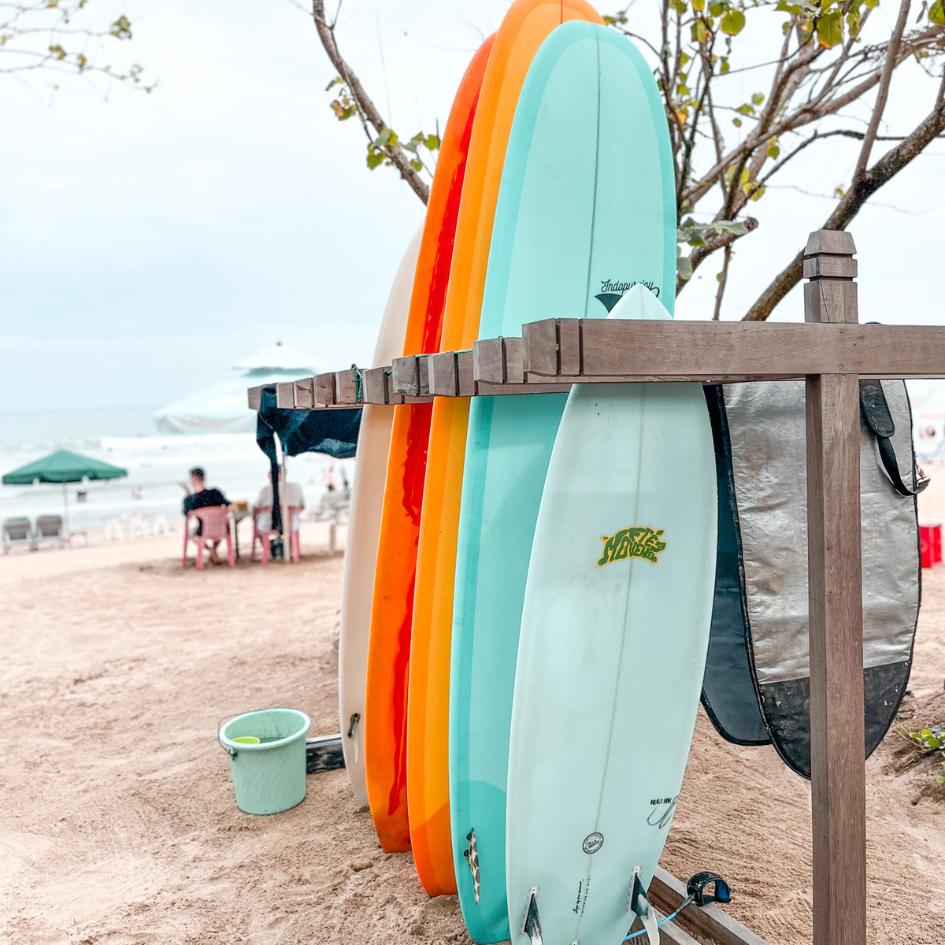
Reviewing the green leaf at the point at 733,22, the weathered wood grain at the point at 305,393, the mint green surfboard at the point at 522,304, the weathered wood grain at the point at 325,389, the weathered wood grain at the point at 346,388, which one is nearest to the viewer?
the mint green surfboard at the point at 522,304

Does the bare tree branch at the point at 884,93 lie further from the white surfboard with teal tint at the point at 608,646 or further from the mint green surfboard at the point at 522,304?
the white surfboard with teal tint at the point at 608,646

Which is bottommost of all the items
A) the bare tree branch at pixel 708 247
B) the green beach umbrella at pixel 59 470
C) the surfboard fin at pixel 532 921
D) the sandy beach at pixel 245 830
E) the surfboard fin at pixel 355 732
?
the sandy beach at pixel 245 830

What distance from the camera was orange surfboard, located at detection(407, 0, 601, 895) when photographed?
2240 millimetres

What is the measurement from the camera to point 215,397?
11.8 metres

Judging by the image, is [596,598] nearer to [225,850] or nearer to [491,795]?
[491,795]

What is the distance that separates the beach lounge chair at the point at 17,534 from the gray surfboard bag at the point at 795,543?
11.7 m

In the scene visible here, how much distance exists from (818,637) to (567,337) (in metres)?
0.86

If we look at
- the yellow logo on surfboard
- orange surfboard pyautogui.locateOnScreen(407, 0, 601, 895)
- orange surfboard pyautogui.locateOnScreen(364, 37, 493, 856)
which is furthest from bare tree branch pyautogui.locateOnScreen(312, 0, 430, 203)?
the yellow logo on surfboard

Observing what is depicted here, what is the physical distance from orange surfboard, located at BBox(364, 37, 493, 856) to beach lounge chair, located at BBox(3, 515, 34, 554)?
10674 millimetres

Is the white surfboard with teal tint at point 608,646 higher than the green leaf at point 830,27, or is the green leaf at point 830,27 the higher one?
the green leaf at point 830,27

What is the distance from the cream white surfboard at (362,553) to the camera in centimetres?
299

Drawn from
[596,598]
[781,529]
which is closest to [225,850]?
[596,598]

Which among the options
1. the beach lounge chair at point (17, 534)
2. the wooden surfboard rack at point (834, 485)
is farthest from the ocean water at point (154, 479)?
the wooden surfboard rack at point (834, 485)

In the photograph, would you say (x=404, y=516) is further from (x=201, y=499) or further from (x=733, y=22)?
(x=201, y=499)
